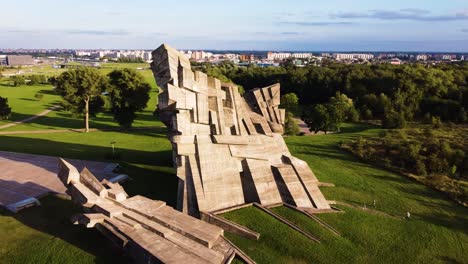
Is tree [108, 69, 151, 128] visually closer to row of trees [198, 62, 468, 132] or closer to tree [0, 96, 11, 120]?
tree [0, 96, 11, 120]

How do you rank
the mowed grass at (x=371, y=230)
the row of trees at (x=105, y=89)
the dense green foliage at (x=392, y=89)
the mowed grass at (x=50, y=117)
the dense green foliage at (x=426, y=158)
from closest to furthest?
the mowed grass at (x=371, y=230), the dense green foliage at (x=426, y=158), the row of trees at (x=105, y=89), the mowed grass at (x=50, y=117), the dense green foliage at (x=392, y=89)

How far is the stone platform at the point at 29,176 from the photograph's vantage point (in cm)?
2212

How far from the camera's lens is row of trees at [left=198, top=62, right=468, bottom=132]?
58.8 m

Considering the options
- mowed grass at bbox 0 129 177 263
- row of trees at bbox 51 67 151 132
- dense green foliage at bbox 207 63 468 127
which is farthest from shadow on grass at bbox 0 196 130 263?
dense green foliage at bbox 207 63 468 127

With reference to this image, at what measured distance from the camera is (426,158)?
110ft

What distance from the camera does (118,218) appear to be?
17.2 metres

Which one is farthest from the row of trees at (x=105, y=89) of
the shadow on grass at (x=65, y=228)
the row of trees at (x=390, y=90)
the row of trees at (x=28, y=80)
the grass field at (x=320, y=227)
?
the row of trees at (x=28, y=80)

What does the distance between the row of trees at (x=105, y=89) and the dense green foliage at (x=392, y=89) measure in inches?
1047

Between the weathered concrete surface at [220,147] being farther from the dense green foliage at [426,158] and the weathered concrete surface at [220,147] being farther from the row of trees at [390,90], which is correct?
the row of trees at [390,90]

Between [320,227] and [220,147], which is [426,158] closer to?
[320,227]

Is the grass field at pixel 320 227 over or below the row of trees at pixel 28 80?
below

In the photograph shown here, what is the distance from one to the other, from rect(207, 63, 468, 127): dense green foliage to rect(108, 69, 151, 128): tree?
85.9 ft

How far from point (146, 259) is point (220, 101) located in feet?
33.3

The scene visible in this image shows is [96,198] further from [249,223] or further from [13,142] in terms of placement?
[13,142]
